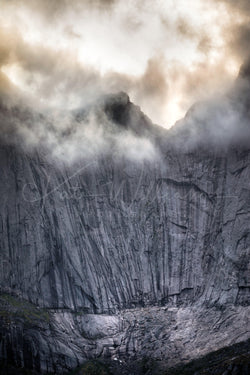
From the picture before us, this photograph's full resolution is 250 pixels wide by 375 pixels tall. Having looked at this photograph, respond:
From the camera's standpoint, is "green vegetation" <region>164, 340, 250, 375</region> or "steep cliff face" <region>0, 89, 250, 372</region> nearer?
"green vegetation" <region>164, 340, 250, 375</region>

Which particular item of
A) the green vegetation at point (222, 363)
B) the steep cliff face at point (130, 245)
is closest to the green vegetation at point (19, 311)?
the steep cliff face at point (130, 245)

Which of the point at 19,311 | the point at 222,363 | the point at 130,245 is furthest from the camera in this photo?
the point at 130,245

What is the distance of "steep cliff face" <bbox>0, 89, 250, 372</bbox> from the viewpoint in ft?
505

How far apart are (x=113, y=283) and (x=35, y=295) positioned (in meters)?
18.5

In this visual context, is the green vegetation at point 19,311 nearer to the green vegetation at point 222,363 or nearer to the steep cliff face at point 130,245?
the steep cliff face at point 130,245

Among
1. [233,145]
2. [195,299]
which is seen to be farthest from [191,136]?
[195,299]

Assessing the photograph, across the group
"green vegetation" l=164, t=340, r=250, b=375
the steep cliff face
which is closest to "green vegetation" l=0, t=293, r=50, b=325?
the steep cliff face

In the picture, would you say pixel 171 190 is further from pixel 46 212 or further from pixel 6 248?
pixel 6 248

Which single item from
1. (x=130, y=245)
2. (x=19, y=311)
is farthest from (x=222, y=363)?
(x=19, y=311)

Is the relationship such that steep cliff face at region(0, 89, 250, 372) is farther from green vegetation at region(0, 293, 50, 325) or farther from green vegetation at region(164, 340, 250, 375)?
green vegetation at region(164, 340, 250, 375)

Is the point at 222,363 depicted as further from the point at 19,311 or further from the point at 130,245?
the point at 19,311

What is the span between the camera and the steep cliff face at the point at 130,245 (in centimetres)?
15389

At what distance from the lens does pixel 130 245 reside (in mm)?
164750

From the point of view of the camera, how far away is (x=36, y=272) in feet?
520
